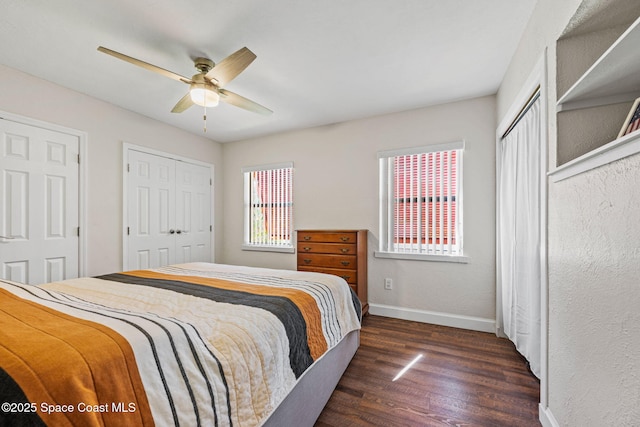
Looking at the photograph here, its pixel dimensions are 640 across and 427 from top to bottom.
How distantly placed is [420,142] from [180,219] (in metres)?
3.38

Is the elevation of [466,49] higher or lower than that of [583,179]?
higher

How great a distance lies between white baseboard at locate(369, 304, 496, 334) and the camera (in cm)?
290

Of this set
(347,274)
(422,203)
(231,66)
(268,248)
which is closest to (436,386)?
(347,274)

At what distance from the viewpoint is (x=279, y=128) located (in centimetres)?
395

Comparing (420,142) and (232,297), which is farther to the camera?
(420,142)

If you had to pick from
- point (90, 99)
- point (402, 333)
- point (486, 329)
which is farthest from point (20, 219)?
point (486, 329)

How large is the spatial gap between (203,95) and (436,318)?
3238 mm

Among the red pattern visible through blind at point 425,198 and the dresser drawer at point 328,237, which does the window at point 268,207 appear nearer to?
the dresser drawer at point 328,237

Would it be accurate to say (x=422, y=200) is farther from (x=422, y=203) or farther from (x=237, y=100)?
(x=237, y=100)

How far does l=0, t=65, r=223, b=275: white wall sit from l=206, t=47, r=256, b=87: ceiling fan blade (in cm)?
187

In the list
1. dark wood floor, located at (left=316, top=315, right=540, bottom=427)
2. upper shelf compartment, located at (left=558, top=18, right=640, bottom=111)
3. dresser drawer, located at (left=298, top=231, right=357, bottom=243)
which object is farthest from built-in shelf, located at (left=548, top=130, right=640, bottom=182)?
dresser drawer, located at (left=298, top=231, right=357, bottom=243)

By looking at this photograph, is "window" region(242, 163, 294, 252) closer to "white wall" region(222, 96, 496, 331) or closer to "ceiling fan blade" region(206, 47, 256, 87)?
"white wall" region(222, 96, 496, 331)

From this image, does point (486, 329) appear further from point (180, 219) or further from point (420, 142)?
point (180, 219)

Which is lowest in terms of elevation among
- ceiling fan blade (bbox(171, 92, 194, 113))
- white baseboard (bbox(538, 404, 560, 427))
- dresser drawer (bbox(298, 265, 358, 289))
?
white baseboard (bbox(538, 404, 560, 427))
